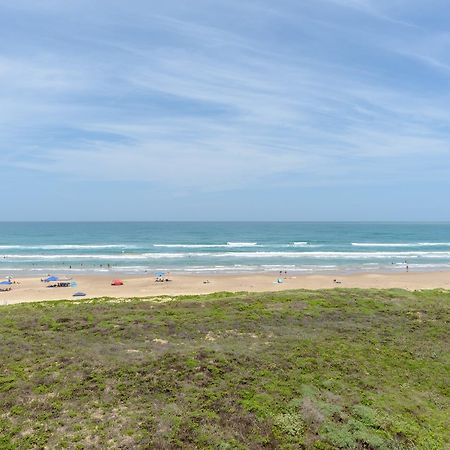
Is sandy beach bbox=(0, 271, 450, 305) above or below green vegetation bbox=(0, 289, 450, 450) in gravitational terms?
below

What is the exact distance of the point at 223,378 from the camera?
1305 centimetres

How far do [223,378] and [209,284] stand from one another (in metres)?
29.9

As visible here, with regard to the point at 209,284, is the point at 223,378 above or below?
above

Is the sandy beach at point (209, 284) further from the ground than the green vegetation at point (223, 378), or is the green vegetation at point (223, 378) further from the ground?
the green vegetation at point (223, 378)

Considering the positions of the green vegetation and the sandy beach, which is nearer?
the green vegetation

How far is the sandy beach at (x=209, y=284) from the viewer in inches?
1478

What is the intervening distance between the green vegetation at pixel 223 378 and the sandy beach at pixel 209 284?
17.7 metres

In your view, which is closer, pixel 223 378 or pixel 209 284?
pixel 223 378

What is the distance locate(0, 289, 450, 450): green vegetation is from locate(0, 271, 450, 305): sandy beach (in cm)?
1769

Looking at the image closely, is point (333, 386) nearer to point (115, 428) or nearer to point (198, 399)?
point (198, 399)

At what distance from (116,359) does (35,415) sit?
3549mm

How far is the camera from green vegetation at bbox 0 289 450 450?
10.5 meters

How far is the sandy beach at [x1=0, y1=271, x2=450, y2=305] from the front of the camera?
37550 mm

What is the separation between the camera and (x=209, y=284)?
42.9 meters
